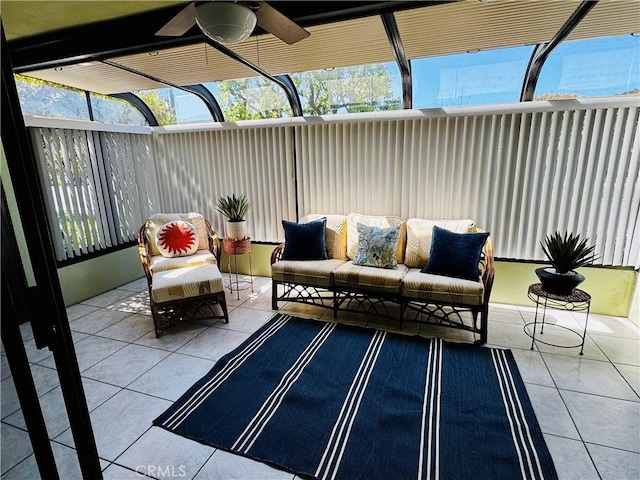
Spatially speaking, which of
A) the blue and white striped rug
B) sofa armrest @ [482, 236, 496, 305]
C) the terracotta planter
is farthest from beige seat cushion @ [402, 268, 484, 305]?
the terracotta planter

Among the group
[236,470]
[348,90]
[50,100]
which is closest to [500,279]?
[348,90]

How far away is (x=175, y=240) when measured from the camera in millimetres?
4098

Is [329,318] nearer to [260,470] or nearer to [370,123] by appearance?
[260,470]

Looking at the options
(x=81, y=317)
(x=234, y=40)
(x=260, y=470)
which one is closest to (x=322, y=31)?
(x=234, y=40)

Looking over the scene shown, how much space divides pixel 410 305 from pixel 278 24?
286 centimetres

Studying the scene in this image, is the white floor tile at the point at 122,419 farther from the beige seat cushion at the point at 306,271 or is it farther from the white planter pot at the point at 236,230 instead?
the white planter pot at the point at 236,230

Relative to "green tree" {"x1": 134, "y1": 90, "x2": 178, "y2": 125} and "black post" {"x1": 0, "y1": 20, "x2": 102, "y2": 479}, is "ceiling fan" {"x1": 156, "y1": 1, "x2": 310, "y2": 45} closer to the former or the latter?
"black post" {"x1": 0, "y1": 20, "x2": 102, "y2": 479}

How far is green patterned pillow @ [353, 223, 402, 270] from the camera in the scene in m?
3.55

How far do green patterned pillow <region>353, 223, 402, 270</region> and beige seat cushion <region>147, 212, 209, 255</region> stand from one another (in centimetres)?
210

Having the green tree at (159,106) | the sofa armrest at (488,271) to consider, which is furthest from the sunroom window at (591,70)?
the green tree at (159,106)

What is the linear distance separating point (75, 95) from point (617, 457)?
6.32 metres

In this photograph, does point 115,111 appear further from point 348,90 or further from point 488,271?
point 488,271

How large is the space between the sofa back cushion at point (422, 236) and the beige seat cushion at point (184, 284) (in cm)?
208

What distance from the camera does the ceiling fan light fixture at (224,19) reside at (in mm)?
1816
